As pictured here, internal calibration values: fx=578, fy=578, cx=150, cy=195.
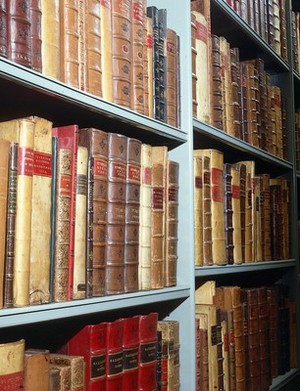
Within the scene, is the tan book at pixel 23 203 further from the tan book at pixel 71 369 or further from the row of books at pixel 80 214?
the tan book at pixel 71 369

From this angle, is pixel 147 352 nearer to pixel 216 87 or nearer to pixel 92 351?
pixel 92 351

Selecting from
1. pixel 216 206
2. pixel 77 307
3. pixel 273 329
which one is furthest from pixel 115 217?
pixel 273 329

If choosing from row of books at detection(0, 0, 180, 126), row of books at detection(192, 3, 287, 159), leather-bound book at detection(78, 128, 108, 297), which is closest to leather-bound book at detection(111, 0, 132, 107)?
row of books at detection(0, 0, 180, 126)

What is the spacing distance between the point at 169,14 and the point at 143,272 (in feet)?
2.26

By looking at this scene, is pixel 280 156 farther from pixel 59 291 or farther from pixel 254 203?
pixel 59 291

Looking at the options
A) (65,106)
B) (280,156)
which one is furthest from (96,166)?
(280,156)

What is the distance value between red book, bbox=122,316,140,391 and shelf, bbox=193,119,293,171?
559 mm

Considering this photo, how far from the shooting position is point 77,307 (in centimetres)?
102

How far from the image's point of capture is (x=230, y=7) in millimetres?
1756

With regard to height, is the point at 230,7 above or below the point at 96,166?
above

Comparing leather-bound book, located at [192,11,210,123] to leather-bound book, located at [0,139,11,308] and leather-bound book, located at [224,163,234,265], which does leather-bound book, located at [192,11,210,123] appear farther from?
leather-bound book, located at [0,139,11,308]

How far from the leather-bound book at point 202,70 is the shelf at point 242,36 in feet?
0.38

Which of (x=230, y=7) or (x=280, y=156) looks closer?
(x=230, y=7)

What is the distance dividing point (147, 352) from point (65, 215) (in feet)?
1.31
